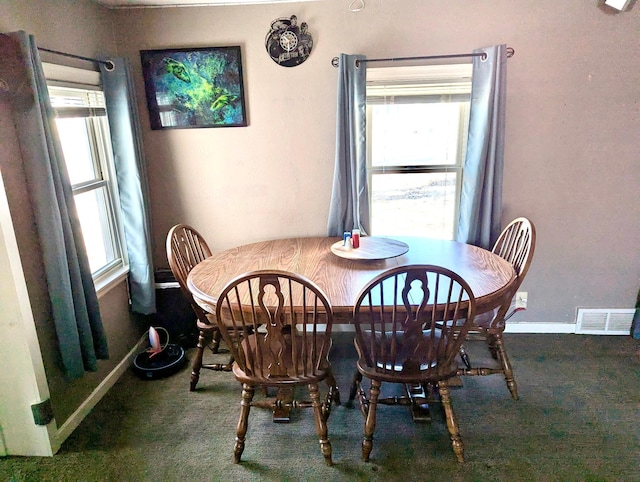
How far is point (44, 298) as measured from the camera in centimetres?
189

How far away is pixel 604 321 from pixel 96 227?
3.41 m

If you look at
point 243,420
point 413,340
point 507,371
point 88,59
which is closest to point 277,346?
point 243,420

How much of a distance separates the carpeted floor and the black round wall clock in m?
1.94

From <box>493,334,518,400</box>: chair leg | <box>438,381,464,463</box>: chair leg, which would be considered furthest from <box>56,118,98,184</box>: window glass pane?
<box>493,334,518,400</box>: chair leg

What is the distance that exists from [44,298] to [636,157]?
11.2 feet

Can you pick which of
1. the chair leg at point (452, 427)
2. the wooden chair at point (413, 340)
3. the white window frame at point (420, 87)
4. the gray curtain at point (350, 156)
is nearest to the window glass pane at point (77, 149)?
the gray curtain at point (350, 156)

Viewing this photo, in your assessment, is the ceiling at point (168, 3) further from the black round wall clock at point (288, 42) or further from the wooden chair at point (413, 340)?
the wooden chair at point (413, 340)

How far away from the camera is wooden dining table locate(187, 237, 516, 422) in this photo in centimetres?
180

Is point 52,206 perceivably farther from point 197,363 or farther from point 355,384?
point 355,384

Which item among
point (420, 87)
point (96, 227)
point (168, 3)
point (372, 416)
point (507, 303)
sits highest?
point (168, 3)

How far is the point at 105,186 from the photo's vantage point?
2.59 m

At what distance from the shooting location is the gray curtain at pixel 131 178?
2.41 m

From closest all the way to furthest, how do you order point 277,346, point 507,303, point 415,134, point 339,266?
point 277,346
point 507,303
point 339,266
point 415,134

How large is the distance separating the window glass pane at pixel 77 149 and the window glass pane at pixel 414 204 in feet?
5.84
